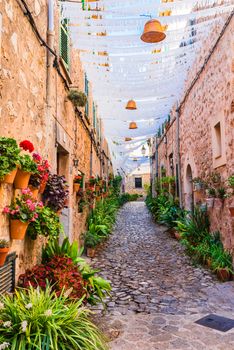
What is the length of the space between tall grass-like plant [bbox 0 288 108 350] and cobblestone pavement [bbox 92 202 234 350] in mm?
659

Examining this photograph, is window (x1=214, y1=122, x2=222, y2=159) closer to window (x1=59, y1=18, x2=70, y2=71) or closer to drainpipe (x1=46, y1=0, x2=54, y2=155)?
window (x1=59, y1=18, x2=70, y2=71)

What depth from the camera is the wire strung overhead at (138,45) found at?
461 cm

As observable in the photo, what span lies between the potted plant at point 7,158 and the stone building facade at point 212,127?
3618 mm

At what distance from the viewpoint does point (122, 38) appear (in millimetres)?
5461

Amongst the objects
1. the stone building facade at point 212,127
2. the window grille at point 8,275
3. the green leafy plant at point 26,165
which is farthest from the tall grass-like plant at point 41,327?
the stone building facade at point 212,127

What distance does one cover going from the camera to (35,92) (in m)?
3.75

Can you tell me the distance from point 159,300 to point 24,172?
2.71 metres

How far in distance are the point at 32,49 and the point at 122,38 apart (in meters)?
2.31

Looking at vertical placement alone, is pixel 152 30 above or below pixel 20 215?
above

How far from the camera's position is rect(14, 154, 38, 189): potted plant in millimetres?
2839

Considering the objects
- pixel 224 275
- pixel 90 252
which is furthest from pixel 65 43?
pixel 224 275

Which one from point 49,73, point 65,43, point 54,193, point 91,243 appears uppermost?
point 65,43

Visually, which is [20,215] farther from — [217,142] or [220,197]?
[217,142]

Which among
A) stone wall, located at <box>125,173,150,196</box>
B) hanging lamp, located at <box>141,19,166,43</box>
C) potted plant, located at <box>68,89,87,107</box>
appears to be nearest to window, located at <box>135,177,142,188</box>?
stone wall, located at <box>125,173,150,196</box>
